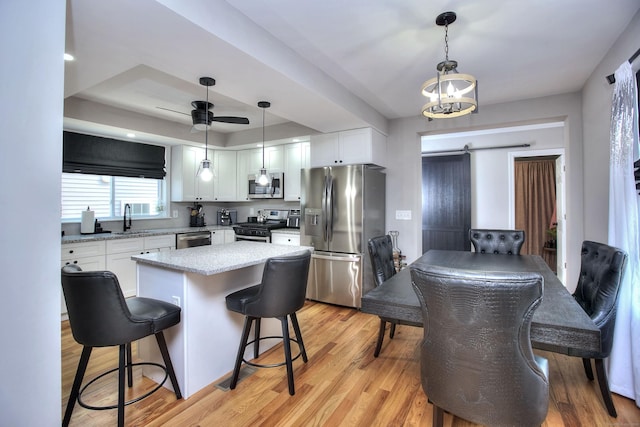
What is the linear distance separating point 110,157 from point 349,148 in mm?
3307

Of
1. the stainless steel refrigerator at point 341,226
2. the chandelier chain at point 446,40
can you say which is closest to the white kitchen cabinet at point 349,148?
the stainless steel refrigerator at point 341,226

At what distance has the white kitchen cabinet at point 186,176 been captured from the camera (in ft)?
15.8

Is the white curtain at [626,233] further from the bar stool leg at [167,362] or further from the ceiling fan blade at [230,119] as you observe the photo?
the ceiling fan blade at [230,119]

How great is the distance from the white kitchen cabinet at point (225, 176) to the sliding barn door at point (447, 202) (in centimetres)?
342

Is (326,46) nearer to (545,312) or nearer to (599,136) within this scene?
(545,312)

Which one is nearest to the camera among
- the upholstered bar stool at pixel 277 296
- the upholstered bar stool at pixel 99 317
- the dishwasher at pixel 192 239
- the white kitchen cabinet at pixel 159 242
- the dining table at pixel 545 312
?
the dining table at pixel 545 312

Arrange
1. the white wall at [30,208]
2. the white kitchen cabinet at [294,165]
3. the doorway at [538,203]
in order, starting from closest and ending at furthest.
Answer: the white wall at [30,208]
the white kitchen cabinet at [294,165]
the doorway at [538,203]

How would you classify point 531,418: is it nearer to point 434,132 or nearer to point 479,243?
point 479,243

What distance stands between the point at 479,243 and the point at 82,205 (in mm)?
4979

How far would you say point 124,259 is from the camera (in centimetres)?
385

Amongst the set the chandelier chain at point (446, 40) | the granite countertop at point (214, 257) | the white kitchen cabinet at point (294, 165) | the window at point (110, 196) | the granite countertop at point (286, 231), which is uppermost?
the chandelier chain at point (446, 40)

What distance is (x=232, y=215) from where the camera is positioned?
566 cm

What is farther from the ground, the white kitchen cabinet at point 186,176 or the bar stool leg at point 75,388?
the white kitchen cabinet at point 186,176

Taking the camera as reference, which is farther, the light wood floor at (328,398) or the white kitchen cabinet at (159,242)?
the white kitchen cabinet at (159,242)
